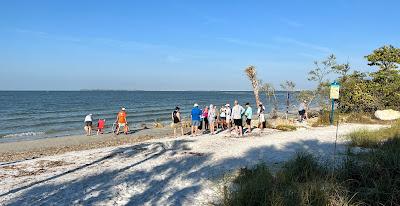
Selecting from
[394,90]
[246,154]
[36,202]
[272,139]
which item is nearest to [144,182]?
[36,202]

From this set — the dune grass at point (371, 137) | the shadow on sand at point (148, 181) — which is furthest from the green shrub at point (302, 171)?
the dune grass at point (371, 137)

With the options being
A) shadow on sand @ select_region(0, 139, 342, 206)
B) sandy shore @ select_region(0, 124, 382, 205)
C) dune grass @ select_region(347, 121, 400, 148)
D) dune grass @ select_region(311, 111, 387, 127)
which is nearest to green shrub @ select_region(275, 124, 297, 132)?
dune grass @ select_region(311, 111, 387, 127)

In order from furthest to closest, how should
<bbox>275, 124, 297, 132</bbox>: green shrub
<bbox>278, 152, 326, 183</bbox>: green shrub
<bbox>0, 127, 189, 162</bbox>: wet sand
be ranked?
<bbox>275, 124, 297, 132</bbox>: green shrub → <bbox>0, 127, 189, 162</bbox>: wet sand → <bbox>278, 152, 326, 183</bbox>: green shrub

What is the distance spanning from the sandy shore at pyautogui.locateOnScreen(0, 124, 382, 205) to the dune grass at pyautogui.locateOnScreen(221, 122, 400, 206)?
121cm

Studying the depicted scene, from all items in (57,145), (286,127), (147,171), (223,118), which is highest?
(223,118)

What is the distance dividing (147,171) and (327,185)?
5023 millimetres

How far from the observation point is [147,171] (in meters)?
9.87

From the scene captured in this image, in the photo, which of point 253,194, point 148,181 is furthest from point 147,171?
point 253,194

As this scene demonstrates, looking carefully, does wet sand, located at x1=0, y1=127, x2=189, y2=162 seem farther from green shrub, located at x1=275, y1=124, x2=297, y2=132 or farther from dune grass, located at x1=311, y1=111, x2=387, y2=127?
dune grass, located at x1=311, y1=111, x2=387, y2=127

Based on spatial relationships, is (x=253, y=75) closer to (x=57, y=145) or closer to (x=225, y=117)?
(x=225, y=117)

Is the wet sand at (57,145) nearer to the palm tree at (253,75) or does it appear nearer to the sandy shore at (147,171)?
the sandy shore at (147,171)

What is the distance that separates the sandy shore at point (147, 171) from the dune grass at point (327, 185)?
1.21m

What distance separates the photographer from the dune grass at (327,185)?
5707mm

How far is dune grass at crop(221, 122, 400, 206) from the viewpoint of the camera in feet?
18.7
